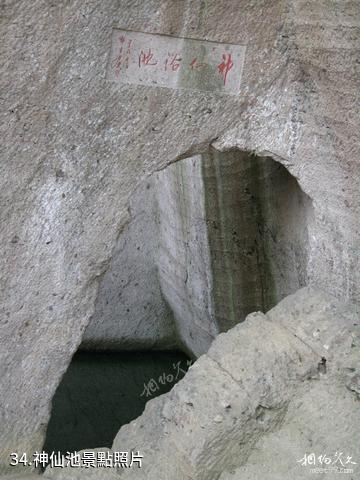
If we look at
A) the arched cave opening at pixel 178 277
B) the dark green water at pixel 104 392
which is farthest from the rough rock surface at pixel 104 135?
the dark green water at pixel 104 392

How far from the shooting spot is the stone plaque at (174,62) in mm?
1644

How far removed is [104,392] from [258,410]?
177cm

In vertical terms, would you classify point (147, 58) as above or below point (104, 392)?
above

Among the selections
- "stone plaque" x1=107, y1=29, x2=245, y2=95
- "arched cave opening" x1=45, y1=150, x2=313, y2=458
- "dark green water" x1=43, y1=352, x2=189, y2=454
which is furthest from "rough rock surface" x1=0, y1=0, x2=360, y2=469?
"dark green water" x1=43, y1=352, x2=189, y2=454

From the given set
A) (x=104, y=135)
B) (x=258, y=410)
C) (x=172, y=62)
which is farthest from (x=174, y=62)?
(x=258, y=410)

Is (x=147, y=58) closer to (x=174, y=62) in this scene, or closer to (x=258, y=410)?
(x=174, y=62)

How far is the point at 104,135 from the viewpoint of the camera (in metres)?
1.70

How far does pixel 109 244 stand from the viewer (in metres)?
1.78

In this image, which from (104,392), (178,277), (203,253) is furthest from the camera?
(104,392)

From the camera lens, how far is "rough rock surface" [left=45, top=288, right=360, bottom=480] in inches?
63.4

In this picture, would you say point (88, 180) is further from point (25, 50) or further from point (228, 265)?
point (228, 265)

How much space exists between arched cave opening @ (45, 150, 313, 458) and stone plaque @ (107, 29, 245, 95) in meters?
0.58

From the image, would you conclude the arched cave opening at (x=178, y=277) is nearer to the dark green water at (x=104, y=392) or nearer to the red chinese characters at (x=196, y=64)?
the dark green water at (x=104, y=392)

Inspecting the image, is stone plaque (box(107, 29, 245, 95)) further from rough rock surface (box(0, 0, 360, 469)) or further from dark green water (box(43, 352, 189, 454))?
dark green water (box(43, 352, 189, 454))
